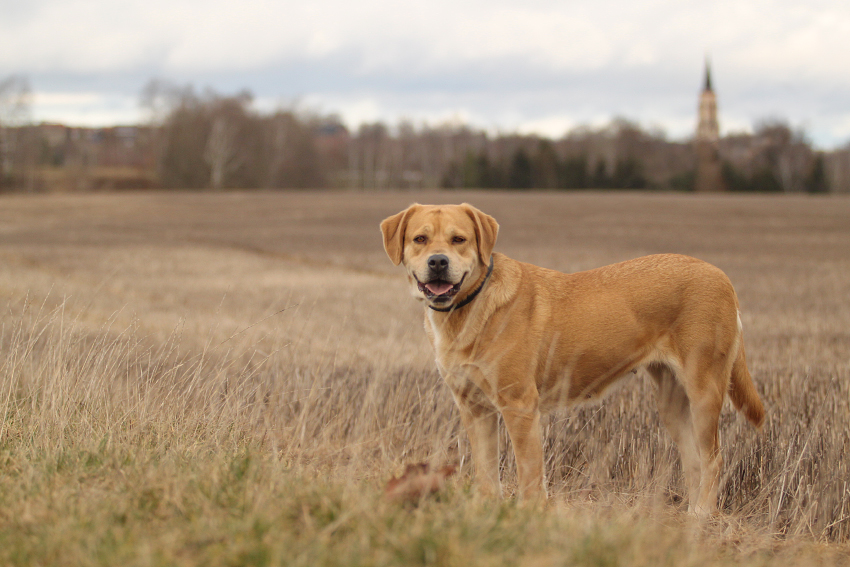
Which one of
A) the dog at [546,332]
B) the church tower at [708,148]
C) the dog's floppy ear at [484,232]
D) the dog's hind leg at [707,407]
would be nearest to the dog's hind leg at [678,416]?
the dog at [546,332]

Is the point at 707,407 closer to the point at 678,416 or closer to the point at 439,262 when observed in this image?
the point at 678,416

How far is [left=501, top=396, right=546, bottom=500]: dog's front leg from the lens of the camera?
4.29 meters

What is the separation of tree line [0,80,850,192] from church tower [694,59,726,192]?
0.93 metres

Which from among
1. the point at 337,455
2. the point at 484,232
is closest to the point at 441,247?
the point at 484,232

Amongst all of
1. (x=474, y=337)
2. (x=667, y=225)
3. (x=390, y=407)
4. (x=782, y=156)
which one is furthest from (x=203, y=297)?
(x=782, y=156)

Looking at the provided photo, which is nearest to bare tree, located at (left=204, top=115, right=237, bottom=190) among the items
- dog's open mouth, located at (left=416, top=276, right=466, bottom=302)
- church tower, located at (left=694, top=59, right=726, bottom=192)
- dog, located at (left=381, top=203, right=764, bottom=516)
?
church tower, located at (left=694, top=59, right=726, bottom=192)

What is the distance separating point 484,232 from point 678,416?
82.6 inches

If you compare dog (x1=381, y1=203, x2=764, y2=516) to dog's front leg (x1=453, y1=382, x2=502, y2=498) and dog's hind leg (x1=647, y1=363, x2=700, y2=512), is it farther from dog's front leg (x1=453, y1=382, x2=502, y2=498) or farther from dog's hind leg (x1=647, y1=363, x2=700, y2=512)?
dog's hind leg (x1=647, y1=363, x2=700, y2=512)

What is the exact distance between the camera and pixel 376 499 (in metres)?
2.92

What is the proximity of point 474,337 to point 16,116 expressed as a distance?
82.3 metres

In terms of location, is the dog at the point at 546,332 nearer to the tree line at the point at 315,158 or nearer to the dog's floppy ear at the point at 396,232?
the dog's floppy ear at the point at 396,232

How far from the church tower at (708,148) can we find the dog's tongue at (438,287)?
72.7 metres

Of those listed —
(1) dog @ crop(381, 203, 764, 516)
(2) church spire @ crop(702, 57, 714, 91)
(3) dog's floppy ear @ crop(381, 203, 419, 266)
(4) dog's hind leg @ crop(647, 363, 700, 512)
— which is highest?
(2) church spire @ crop(702, 57, 714, 91)

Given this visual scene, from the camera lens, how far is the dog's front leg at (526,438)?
4.29m
